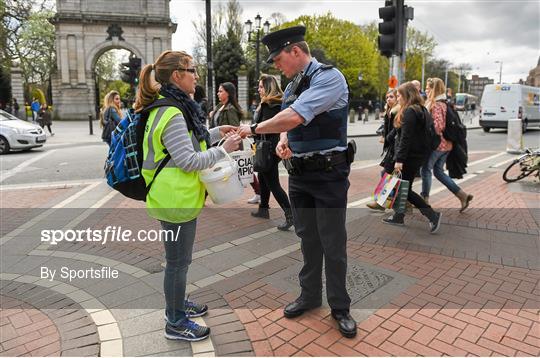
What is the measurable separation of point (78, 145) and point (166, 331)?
15.6 meters

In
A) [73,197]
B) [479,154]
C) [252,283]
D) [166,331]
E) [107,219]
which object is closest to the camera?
[166,331]

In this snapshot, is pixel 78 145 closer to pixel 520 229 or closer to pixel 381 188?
pixel 381 188

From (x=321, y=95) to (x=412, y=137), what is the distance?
9.13 feet

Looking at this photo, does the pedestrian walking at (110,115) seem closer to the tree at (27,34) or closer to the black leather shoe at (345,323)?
the black leather shoe at (345,323)

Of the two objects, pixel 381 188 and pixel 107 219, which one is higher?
pixel 381 188

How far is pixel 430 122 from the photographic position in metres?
A: 5.39

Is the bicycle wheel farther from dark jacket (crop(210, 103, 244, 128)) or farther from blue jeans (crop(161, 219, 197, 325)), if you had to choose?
blue jeans (crop(161, 219, 197, 325))

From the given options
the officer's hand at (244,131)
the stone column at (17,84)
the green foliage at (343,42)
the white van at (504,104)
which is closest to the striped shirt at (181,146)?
the officer's hand at (244,131)

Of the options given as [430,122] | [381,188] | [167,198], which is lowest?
[381,188]

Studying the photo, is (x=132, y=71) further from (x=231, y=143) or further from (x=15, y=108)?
(x=15, y=108)

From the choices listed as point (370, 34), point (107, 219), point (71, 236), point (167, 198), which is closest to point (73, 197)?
point (107, 219)

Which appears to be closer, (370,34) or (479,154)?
(479,154)
